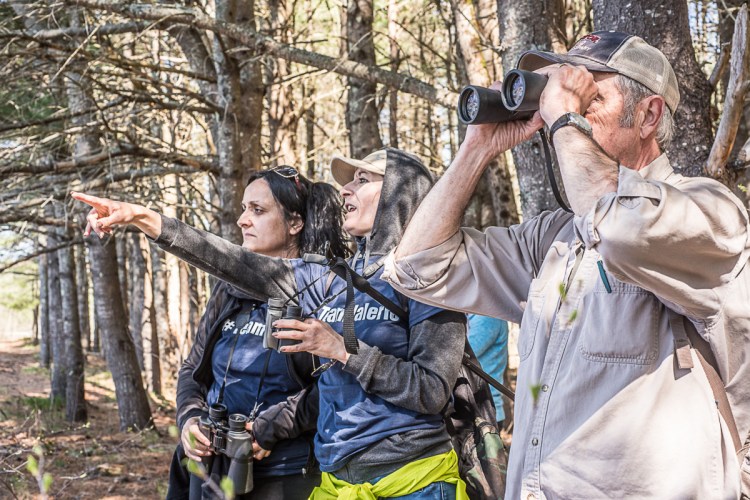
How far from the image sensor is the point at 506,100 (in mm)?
1989

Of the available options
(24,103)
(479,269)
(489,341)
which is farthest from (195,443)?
(24,103)

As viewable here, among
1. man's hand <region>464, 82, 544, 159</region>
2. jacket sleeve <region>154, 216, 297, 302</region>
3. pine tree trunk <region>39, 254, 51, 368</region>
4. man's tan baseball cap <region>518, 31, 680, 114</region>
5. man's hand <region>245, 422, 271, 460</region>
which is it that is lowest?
pine tree trunk <region>39, 254, 51, 368</region>

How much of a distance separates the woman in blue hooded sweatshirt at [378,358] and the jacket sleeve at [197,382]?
54cm

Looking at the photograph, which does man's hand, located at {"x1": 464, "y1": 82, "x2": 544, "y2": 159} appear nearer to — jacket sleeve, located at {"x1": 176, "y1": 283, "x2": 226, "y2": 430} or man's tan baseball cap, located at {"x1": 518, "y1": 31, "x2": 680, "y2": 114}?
man's tan baseball cap, located at {"x1": 518, "y1": 31, "x2": 680, "y2": 114}

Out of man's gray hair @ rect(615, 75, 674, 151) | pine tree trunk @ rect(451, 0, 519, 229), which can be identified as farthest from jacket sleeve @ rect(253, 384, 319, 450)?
pine tree trunk @ rect(451, 0, 519, 229)

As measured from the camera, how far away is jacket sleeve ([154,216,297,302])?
3143mm

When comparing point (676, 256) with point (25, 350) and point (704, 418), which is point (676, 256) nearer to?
point (704, 418)

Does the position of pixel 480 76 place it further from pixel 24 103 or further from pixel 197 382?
pixel 24 103

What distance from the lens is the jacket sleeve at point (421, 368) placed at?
2.72 m

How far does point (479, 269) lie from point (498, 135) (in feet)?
1.23

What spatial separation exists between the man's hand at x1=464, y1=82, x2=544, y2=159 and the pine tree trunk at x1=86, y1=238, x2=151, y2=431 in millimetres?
9151

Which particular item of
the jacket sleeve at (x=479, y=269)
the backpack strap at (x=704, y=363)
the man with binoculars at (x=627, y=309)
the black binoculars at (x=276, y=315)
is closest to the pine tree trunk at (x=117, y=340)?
the black binoculars at (x=276, y=315)

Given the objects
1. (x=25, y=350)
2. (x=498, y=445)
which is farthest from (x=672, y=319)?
(x=25, y=350)

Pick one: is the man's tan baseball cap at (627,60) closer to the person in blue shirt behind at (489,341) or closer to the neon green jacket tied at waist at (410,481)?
the neon green jacket tied at waist at (410,481)
